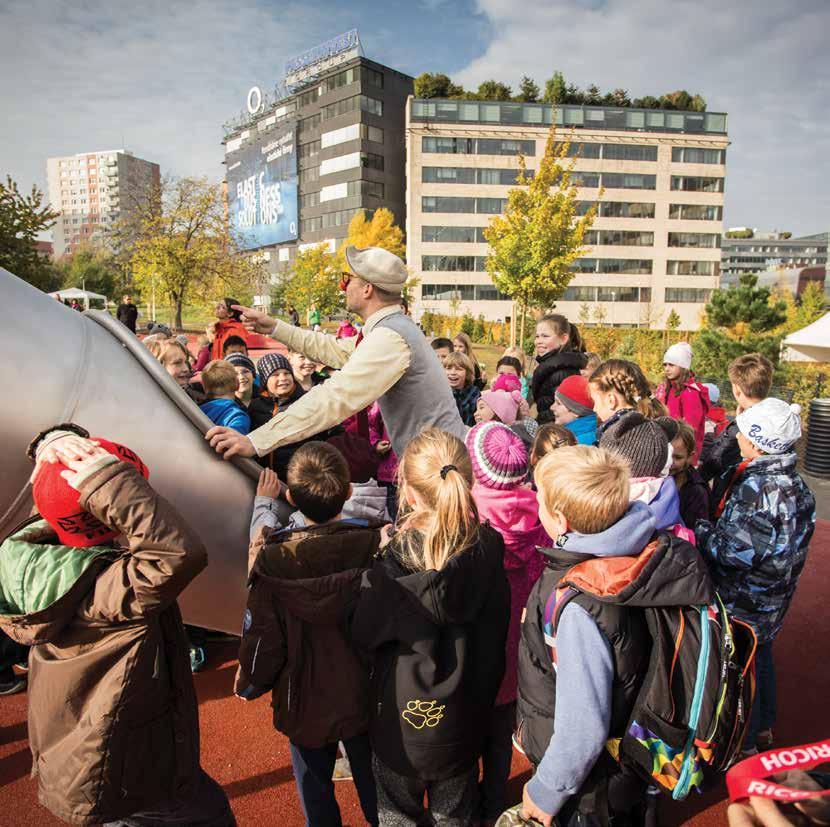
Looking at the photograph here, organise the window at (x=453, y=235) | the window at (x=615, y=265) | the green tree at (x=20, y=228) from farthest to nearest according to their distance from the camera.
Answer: the window at (x=615, y=265), the window at (x=453, y=235), the green tree at (x=20, y=228)

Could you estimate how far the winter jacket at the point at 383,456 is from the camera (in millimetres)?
3415

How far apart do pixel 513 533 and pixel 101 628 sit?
159 centimetres

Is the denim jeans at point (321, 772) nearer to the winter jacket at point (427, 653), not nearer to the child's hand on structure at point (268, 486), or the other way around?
the winter jacket at point (427, 653)

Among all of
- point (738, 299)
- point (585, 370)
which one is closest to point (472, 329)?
point (738, 299)

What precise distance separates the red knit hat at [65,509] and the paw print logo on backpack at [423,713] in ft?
3.72

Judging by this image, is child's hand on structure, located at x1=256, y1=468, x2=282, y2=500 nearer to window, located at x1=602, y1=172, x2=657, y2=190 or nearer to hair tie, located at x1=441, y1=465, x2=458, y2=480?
hair tie, located at x1=441, y1=465, x2=458, y2=480

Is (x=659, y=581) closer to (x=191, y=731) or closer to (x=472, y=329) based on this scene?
(x=191, y=731)

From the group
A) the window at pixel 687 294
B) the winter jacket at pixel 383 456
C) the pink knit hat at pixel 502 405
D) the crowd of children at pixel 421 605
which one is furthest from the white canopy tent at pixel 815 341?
the window at pixel 687 294

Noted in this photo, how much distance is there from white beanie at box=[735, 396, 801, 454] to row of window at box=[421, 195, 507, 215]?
5555cm

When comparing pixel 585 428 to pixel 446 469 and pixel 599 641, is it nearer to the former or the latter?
pixel 446 469

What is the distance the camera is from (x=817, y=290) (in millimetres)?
35781

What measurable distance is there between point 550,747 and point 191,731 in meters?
1.20

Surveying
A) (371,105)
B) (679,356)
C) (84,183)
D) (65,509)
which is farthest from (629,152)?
(84,183)

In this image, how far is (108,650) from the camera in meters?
1.75
